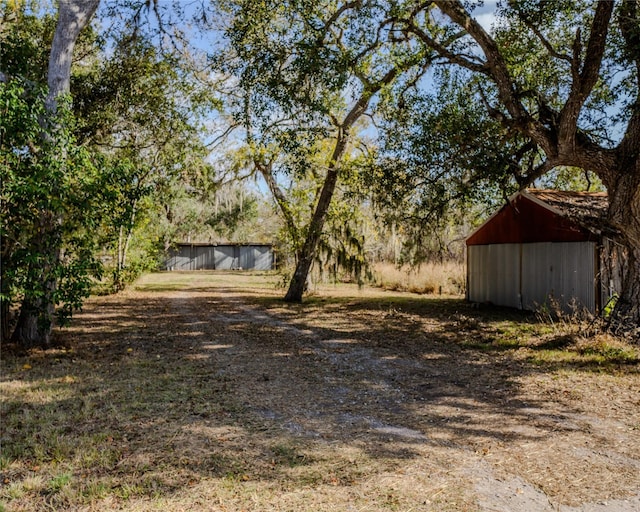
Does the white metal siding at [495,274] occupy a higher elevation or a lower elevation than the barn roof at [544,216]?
lower

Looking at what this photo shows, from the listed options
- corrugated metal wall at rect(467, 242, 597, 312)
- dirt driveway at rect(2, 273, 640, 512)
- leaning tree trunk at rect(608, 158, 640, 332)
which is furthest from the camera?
corrugated metal wall at rect(467, 242, 597, 312)

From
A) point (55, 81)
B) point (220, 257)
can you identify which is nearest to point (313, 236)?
point (55, 81)

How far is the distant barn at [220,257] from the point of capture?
37625mm

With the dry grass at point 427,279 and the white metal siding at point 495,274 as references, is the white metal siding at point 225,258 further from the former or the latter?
the white metal siding at point 495,274

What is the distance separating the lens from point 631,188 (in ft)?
26.0

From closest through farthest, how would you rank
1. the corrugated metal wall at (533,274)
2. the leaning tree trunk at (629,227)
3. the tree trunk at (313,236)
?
the leaning tree trunk at (629,227)
the corrugated metal wall at (533,274)
the tree trunk at (313,236)

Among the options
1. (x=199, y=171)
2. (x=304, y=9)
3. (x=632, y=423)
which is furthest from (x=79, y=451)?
(x=199, y=171)

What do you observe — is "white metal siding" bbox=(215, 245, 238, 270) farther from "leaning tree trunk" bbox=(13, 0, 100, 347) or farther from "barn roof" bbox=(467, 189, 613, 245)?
"leaning tree trunk" bbox=(13, 0, 100, 347)

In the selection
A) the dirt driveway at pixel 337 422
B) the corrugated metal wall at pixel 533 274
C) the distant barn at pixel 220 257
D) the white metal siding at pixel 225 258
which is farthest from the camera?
the white metal siding at pixel 225 258

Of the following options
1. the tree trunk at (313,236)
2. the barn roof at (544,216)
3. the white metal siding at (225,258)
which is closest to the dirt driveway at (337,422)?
the barn roof at (544,216)

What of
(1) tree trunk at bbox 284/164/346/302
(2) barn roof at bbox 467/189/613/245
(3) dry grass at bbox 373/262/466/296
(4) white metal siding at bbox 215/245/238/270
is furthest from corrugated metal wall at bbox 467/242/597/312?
(4) white metal siding at bbox 215/245/238/270

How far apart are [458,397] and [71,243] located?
5.71 meters

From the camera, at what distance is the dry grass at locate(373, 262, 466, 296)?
18.5 meters

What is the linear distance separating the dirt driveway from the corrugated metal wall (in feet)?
9.88
